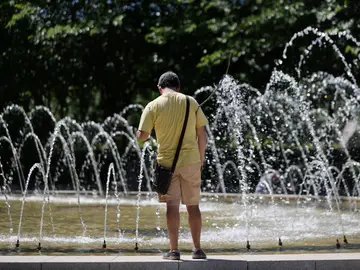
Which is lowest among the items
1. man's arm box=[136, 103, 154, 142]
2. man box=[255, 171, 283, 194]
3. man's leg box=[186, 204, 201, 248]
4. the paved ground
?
the paved ground

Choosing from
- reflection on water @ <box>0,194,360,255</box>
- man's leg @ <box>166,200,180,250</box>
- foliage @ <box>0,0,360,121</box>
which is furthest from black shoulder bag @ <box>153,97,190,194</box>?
foliage @ <box>0,0,360,121</box>

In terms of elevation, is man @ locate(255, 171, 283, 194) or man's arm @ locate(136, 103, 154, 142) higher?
man's arm @ locate(136, 103, 154, 142)

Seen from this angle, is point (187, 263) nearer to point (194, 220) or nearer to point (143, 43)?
point (194, 220)

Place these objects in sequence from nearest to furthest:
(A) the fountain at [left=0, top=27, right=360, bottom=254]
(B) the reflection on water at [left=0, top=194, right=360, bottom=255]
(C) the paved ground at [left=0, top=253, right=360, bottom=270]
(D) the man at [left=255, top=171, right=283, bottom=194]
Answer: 1. (C) the paved ground at [left=0, top=253, right=360, bottom=270]
2. (B) the reflection on water at [left=0, top=194, right=360, bottom=255]
3. (A) the fountain at [left=0, top=27, right=360, bottom=254]
4. (D) the man at [left=255, top=171, right=283, bottom=194]

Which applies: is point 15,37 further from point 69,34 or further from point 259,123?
point 259,123

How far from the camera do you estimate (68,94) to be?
25.8 metres

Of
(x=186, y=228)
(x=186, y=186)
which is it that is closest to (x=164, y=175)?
(x=186, y=186)

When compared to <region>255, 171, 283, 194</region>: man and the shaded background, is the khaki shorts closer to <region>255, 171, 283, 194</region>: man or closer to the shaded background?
<region>255, 171, 283, 194</region>: man

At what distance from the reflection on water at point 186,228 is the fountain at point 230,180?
0.02m

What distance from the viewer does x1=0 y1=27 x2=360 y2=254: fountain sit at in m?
8.55

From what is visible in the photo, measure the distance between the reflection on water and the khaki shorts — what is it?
1139 mm

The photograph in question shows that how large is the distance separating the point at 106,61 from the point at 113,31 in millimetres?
2604

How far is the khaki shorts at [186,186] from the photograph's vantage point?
251 inches

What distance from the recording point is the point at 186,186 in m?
6.40
